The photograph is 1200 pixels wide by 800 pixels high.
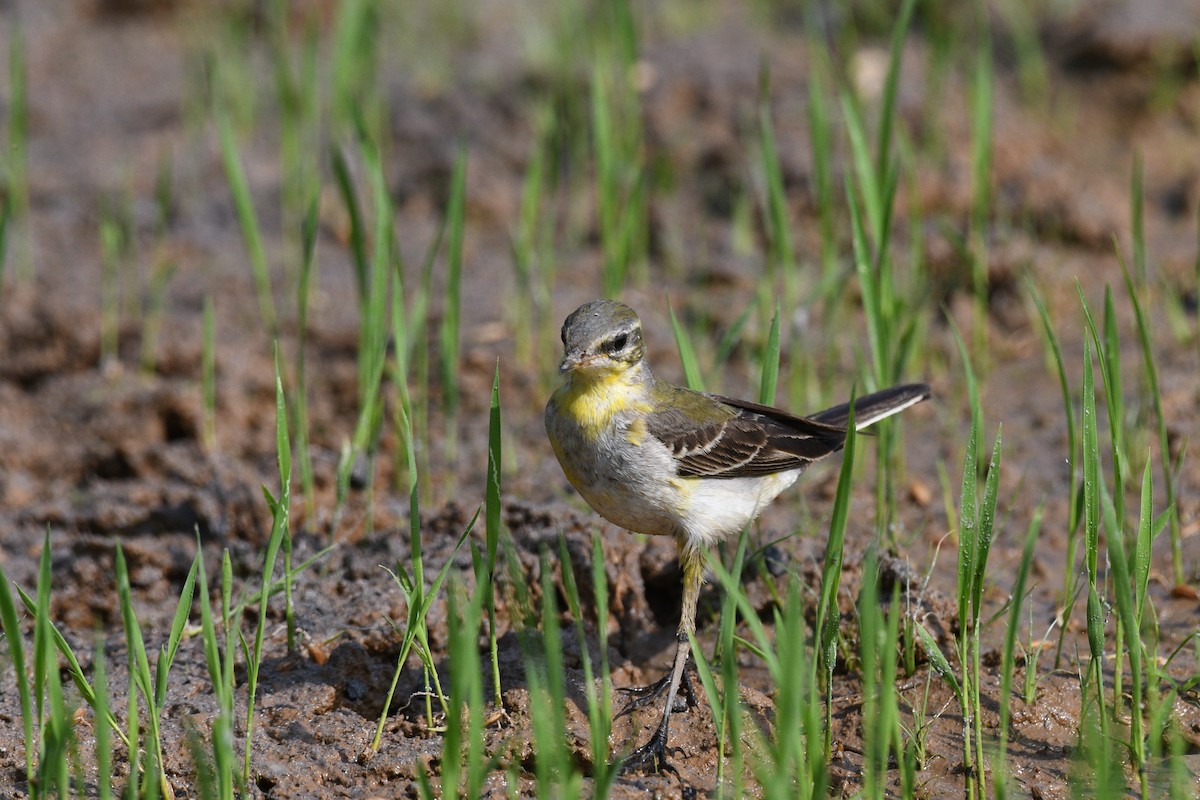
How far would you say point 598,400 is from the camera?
4.77 meters

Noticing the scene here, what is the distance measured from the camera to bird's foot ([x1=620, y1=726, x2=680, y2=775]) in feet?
13.9

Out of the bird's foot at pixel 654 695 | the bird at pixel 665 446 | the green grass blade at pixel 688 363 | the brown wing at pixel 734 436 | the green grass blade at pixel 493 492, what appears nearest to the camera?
the green grass blade at pixel 493 492

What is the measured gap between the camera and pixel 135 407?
6895 mm

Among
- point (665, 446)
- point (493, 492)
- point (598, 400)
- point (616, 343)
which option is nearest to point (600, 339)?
point (616, 343)

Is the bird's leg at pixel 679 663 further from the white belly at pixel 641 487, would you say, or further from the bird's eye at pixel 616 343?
the bird's eye at pixel 616 343

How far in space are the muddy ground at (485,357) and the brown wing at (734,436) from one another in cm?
39

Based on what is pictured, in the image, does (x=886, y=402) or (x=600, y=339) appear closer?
(x=600, y=339)

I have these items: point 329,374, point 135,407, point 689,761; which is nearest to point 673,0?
point 329,374

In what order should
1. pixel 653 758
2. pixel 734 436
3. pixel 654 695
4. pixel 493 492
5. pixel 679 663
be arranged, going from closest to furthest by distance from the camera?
pixel 493 492 → pixel 653 758 → pixel 679 663 → pixel 654 695 → pixel 734 436

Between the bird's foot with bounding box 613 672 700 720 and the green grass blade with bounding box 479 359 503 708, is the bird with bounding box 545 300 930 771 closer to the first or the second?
the bird's foot with bounding box 613 672 700 720

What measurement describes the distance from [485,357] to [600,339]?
2.60 metres

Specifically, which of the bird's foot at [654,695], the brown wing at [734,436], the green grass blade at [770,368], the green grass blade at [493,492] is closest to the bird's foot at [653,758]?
the bird's foot at [654,695]

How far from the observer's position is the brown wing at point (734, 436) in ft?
15.8

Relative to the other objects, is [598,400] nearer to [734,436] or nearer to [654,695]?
[734,436]
